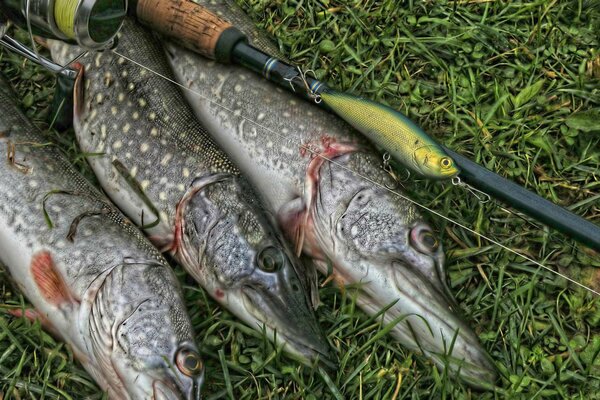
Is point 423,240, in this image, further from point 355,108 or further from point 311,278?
point 355,108

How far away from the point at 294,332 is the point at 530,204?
0.98m

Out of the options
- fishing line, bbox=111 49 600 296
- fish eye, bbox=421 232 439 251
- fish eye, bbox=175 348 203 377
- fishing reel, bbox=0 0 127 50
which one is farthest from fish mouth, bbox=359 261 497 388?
fishing reel, bbox=0 0 127 50

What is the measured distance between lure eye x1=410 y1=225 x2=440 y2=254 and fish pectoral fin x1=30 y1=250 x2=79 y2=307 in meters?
1.29

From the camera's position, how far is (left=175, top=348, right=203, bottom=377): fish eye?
243cm

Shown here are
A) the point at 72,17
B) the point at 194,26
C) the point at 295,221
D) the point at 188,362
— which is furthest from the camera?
the point at 194,26

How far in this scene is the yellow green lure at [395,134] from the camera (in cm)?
262

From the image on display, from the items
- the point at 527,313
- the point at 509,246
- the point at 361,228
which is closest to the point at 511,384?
the point at 527,313

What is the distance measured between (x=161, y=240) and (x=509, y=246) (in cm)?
144

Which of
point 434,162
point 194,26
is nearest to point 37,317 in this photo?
point 194,26

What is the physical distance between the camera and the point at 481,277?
9.48 feet

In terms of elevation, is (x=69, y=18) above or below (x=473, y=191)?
above

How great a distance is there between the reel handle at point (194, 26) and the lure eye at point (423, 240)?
1.09 meters

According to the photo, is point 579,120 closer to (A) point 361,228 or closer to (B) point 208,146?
(A) point 361,228

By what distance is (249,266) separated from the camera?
Result: 8.70ft
